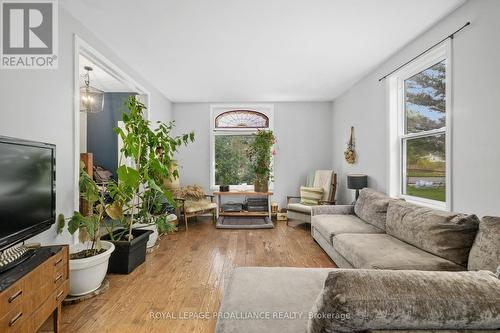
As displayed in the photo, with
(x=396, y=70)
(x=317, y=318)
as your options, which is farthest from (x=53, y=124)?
(x=396, y=70)

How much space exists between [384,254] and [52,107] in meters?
3.15

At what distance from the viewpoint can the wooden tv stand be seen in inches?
44.2

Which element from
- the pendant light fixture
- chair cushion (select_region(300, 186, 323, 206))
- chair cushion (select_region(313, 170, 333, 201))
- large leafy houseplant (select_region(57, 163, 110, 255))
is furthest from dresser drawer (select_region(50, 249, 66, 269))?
chair cushion (select_region(313, 170, 333, 201))

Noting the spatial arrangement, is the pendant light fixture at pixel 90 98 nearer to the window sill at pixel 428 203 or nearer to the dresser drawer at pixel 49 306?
the dresser drawer at pixel 49 306

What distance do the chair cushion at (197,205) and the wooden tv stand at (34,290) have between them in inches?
100

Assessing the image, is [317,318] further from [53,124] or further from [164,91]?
[164,91]

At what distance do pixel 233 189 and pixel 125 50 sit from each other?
3188mm

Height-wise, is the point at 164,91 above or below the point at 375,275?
above

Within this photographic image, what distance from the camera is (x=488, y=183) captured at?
1.81 m

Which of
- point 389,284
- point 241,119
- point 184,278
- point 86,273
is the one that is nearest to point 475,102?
point 389,284

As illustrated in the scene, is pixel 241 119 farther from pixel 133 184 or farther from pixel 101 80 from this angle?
pixel 133 184

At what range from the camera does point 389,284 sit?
2.53 ft

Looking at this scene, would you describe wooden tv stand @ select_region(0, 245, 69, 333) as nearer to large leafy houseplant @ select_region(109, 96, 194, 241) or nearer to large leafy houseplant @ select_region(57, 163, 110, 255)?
large leafy houseplant @ select_region(57, 163, 110, 255)

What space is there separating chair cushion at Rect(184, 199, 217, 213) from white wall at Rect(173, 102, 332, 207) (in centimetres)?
73
